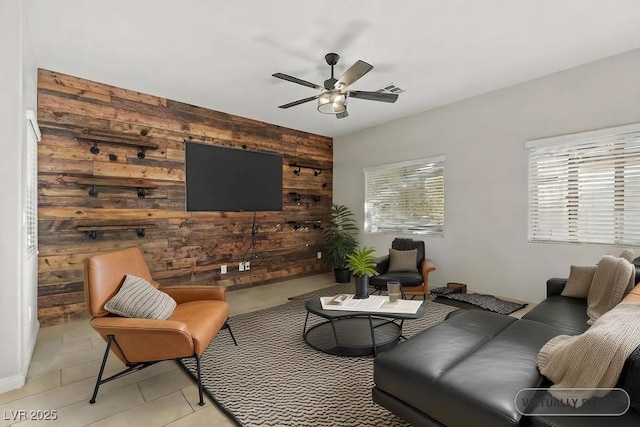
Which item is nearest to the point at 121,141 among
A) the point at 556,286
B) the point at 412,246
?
the point at 412,246

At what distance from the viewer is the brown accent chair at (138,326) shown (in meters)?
1.91

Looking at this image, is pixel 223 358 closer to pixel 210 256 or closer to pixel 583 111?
pixel 210 256

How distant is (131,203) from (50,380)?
2.13m

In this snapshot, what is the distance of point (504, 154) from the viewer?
12.9 feet

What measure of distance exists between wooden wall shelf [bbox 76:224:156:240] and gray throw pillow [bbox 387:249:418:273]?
3.14m

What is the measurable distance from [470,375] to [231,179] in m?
4.04

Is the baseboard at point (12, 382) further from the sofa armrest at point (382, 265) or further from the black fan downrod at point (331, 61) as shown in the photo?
the sofa armrest at point (382, 265)

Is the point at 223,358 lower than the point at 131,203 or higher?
lower

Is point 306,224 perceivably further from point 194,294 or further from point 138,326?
point 138,326

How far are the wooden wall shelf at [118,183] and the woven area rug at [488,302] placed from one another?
3.92 m

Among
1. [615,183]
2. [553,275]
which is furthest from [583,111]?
[553,275]

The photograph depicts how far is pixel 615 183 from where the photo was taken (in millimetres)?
3197

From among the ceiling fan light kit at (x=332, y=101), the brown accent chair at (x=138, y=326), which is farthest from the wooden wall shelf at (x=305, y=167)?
the brown accent chair at (x=138, y=326)

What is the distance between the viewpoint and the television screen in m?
4.39
